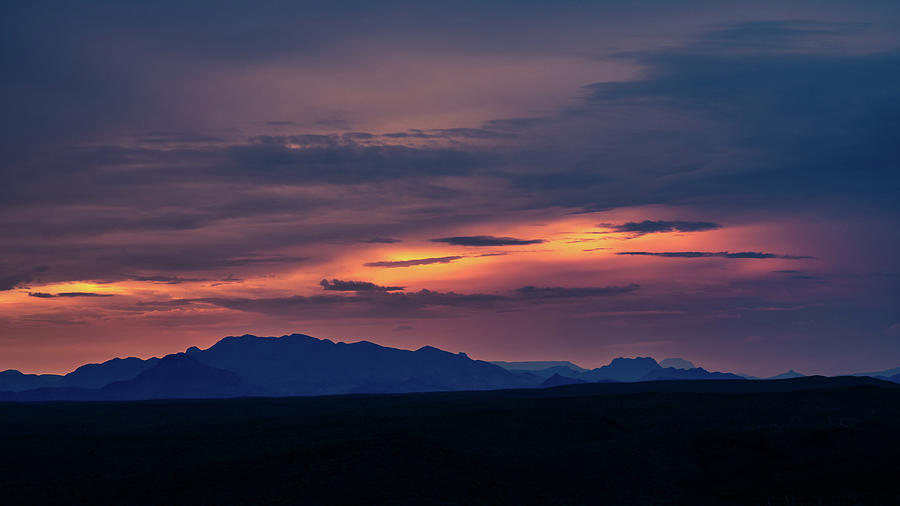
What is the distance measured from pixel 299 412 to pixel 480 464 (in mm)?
59784

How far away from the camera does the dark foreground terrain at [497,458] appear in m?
50.3

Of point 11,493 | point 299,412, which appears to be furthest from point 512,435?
point 299,412

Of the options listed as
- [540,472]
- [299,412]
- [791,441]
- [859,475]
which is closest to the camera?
[859,475]

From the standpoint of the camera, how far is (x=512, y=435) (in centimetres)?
7244

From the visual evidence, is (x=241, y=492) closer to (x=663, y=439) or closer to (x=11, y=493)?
(x=11, y=493)

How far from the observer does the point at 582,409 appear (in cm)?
9175

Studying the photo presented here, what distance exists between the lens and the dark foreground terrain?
5031 cm

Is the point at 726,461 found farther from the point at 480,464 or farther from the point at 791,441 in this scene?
the point at 480,464

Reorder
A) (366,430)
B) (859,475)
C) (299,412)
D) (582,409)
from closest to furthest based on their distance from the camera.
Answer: (859,475) → (366,430) → (582,409) → (299,412)

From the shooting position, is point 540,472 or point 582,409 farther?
point 582,409

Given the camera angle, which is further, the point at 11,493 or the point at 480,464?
the point at 480,464

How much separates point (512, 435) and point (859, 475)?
28516 millimetres

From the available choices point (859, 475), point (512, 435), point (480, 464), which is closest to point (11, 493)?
point (480, 464)

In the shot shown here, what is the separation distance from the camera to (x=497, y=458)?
61.5 metres
